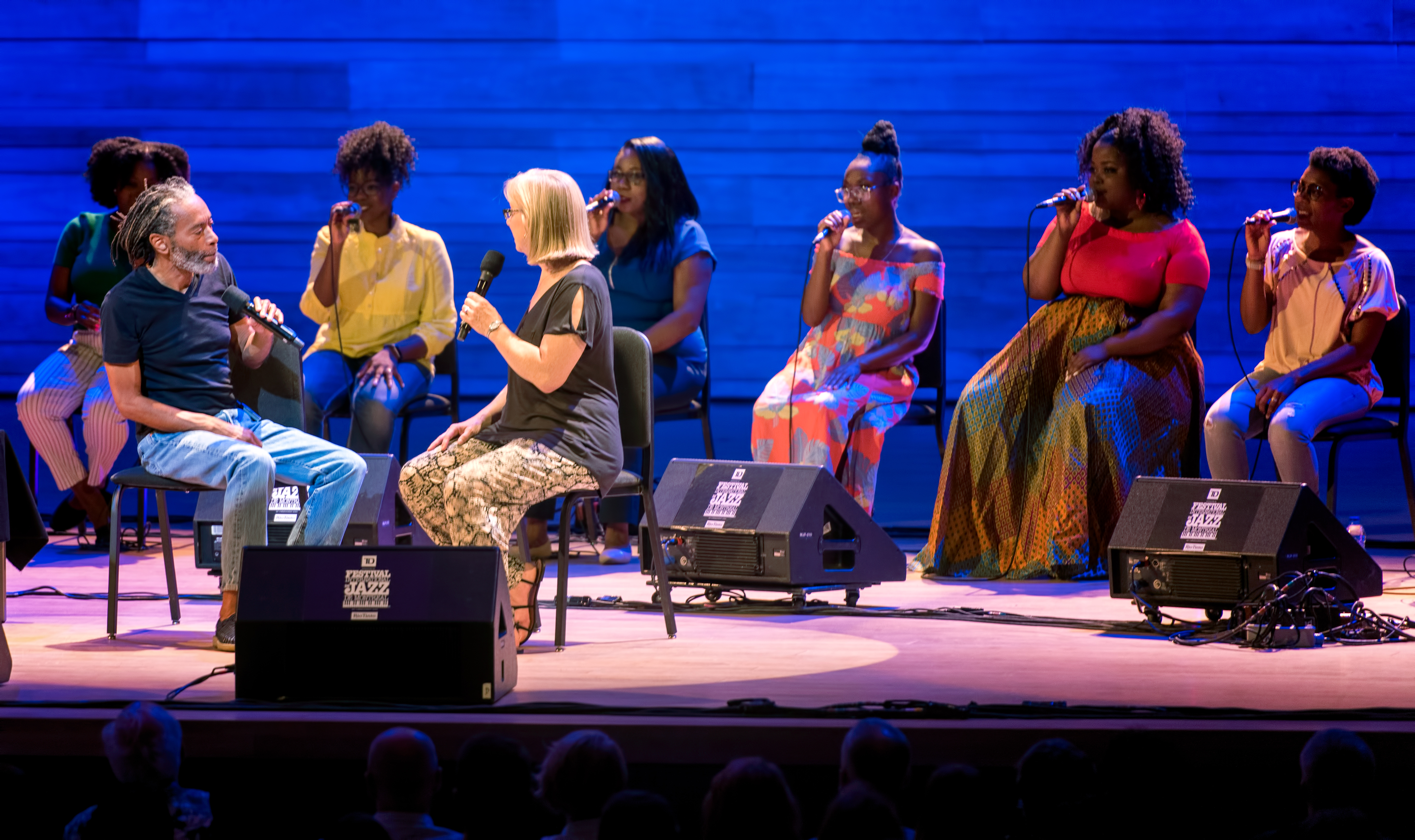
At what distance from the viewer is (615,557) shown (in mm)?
5121

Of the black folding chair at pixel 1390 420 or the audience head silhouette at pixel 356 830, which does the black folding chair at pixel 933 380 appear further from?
the audience head silhouette at pixel 356 830

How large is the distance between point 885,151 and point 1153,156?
2.78 feet

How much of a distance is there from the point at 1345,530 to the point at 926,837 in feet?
6.65

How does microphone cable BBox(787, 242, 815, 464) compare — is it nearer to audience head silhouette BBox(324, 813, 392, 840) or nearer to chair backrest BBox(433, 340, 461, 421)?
chair backrest BBox(433, 340, 461, 421)

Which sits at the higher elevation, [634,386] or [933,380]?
[933,380]

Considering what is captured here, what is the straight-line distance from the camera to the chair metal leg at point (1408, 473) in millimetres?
4691

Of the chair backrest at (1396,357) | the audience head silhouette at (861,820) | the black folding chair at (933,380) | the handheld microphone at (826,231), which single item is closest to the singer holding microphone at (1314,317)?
the chair backrest at (1396,357)

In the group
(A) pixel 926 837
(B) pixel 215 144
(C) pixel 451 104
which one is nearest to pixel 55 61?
(B) pixel 215 144

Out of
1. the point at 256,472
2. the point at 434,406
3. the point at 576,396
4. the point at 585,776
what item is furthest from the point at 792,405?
the point at 585,776

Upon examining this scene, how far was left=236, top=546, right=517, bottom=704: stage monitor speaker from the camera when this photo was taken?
2.78 metres

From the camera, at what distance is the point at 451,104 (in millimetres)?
8055

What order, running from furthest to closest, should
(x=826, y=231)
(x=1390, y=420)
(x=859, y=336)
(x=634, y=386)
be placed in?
(x=826, y=231)
(x=859, y=336)
(x=1390, y=420)
(x=634, y=386)

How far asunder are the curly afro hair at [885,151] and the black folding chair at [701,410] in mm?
773

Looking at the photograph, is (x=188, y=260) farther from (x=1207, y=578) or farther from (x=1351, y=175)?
(x=1351, y=175)
